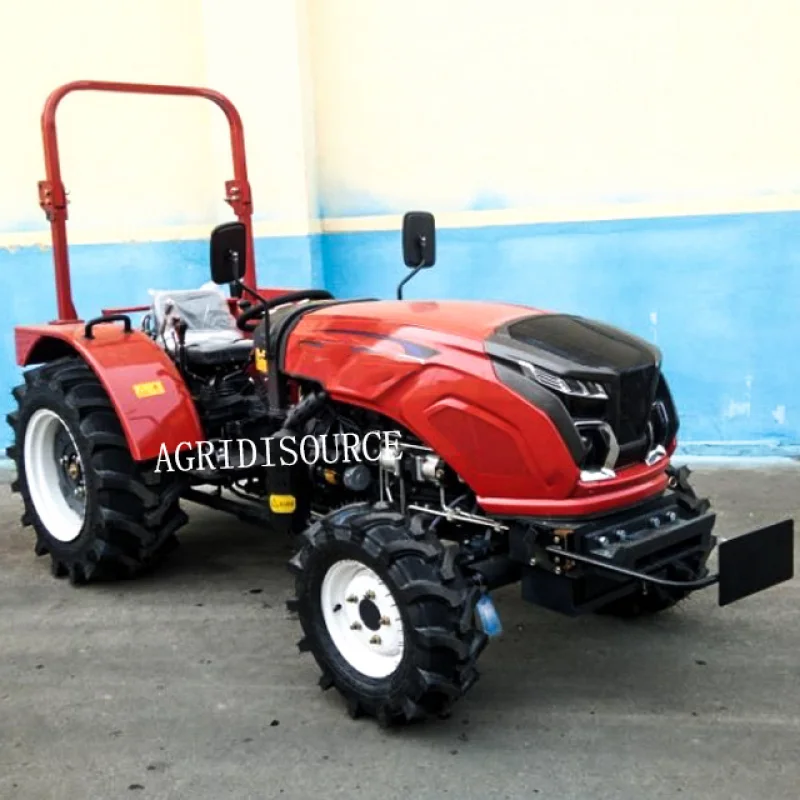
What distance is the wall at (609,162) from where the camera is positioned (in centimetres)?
598

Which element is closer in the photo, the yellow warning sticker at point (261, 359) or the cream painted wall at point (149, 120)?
the yellow warning sticker at point (261, 359)

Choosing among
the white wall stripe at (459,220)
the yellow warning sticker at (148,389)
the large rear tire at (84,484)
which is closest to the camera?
the yellow warning sticker at (148,389)

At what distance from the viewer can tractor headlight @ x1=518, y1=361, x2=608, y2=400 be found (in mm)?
3020

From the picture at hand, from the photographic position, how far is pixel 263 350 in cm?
382

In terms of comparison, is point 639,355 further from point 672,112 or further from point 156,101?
point 156,101

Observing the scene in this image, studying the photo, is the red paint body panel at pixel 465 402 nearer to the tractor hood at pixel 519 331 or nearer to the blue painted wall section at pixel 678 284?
the tractor hood at pixel 519 331

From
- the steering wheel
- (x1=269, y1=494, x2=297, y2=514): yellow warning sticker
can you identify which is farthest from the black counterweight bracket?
the steering wheel

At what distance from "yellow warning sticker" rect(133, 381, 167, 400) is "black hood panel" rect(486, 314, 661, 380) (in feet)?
5.09

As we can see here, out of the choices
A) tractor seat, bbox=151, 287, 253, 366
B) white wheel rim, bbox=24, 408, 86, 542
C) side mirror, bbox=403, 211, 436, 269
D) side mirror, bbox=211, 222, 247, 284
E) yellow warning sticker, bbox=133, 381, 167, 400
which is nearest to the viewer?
side mirror, bbox=211, 222, 247, 284

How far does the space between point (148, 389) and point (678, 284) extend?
365 cm

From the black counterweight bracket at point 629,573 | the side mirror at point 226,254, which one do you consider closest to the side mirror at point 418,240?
the side mirror at point 226,254

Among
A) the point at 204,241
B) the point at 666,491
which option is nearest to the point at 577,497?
Result: the point at 666,491

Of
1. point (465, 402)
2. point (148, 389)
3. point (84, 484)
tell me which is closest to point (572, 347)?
point (465, 402)

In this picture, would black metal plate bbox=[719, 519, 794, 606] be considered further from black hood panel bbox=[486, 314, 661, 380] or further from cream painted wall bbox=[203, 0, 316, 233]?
cream painted wall bbox=[203, 0, 316, 233]
